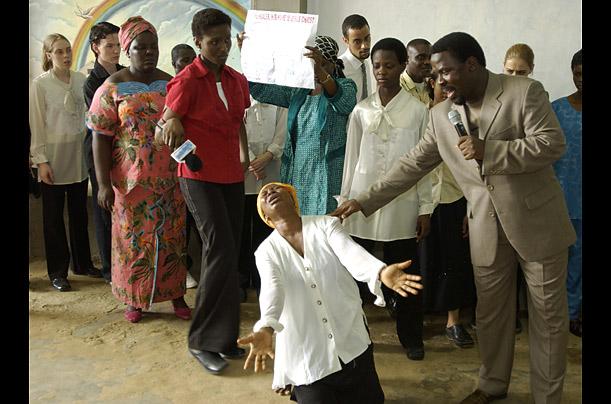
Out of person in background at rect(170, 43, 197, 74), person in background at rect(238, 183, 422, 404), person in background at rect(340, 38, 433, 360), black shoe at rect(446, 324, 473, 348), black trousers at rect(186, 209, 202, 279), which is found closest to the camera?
person in background at rect(238, 183, 422, 404)

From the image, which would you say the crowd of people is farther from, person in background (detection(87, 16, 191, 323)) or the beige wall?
the beige wall

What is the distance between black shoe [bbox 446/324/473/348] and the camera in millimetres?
3770

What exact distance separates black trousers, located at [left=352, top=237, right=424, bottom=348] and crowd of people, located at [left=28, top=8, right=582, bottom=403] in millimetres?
10

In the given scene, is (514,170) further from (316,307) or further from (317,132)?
(317,132)

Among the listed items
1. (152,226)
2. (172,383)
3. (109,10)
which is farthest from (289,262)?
(109,10)

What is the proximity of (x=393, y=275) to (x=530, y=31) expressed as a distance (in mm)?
3412

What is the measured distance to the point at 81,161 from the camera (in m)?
4.85

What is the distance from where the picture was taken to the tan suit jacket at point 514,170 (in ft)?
8.54

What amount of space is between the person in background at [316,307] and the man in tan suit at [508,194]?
36 cm

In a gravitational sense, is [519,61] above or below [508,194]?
above

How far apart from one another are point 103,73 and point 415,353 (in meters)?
2.77

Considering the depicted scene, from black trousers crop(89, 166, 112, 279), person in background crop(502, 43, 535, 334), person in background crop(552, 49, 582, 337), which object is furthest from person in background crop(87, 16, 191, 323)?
person in background crop(552, 49, 582, 337)

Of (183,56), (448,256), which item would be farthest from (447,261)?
(183,56)

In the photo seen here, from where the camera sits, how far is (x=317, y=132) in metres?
3.65
